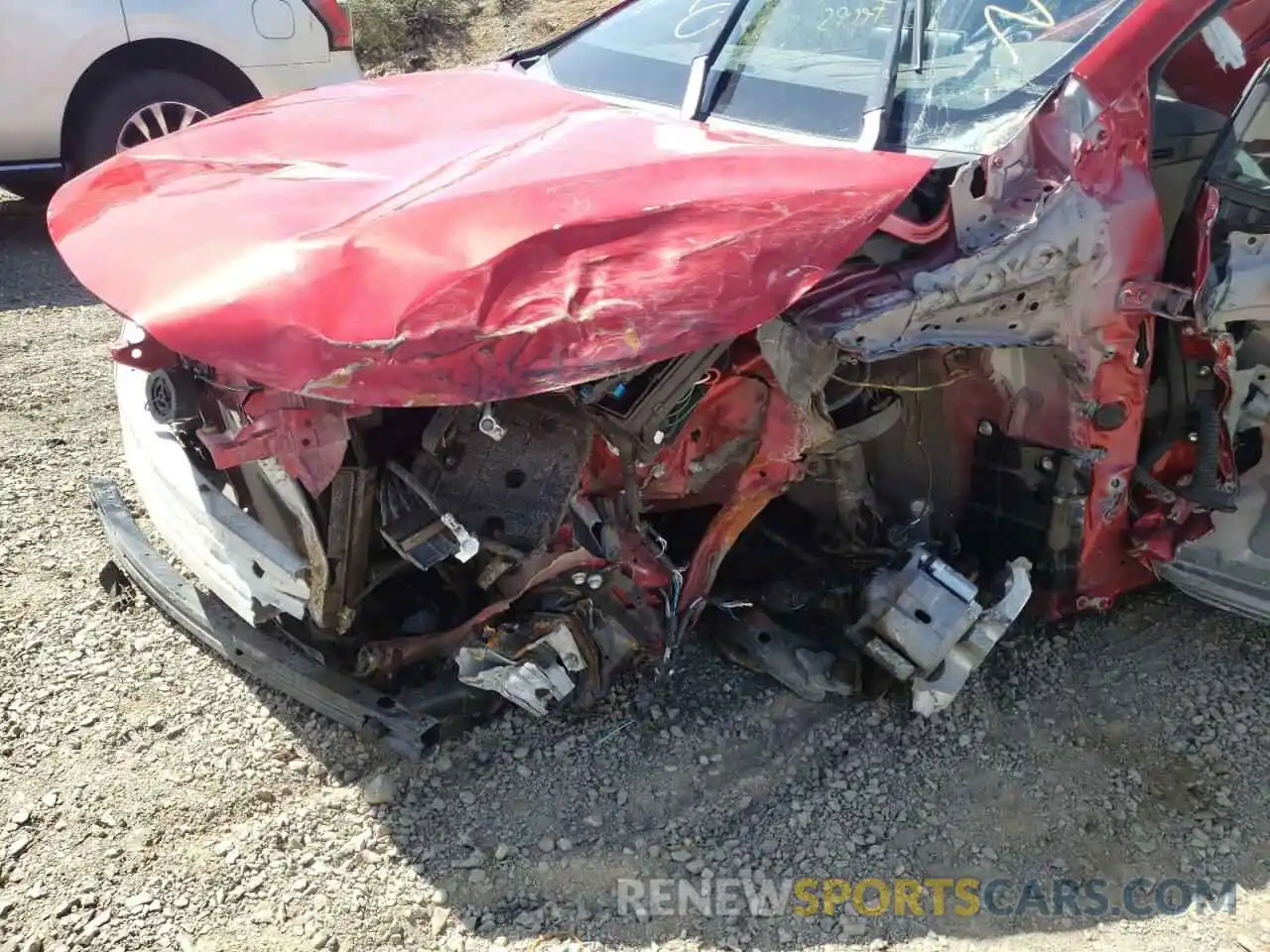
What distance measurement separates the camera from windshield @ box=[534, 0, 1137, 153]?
2.51m

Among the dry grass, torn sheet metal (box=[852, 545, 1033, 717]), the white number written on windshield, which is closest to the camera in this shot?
torn sheet metal (box=[852, 545, 1033, 717])

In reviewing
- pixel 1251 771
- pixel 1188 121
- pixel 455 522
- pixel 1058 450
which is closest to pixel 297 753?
pixel 455 522

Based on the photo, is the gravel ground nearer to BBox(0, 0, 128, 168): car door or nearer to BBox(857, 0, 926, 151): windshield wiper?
BBox(857, 0, 926, 151): windshield wiper

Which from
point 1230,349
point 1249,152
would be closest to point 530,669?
point 1230,349

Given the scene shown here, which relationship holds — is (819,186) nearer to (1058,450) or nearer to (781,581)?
(1058,450)

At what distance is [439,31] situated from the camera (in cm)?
1222

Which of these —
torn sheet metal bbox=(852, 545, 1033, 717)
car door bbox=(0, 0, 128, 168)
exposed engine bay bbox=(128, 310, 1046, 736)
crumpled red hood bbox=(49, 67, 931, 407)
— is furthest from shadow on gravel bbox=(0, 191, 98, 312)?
torn sheet metal bbox=(852, 545, 1033, 717)

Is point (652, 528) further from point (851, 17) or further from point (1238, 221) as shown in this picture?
point (1238, 221)

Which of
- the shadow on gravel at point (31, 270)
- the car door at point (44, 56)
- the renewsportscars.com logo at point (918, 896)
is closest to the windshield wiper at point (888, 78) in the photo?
the renewsportscars.com logo at point (918, 896)

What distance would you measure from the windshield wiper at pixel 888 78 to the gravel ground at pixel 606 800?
141 cm

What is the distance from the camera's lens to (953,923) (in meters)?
2.24

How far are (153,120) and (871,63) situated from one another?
4.74 m

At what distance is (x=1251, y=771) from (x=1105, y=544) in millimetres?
646

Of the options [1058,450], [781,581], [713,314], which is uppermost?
[713,314]
